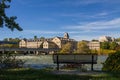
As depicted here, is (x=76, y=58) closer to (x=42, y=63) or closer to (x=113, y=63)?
(x=113, y=63)

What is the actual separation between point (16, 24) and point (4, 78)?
18.2 feet

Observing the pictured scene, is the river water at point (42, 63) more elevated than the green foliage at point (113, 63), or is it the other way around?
the green foliage at point (113, 63)

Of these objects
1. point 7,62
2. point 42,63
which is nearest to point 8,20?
point 7,62

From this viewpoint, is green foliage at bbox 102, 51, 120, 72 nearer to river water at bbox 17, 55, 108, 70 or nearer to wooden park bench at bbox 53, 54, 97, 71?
wooden park bench at bbox 53, 54, 97, 71

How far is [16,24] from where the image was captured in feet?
64.6

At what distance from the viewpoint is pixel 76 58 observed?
2145 cm

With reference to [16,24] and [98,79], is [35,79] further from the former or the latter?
[16,24]

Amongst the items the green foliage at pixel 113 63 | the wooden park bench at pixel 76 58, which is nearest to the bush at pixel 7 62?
the wooden park bench at pixel 76 58

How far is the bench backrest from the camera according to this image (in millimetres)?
21281

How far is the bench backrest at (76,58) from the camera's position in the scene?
69.8ft

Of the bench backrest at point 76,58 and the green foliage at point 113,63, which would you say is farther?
the bench backrest at point 76,58

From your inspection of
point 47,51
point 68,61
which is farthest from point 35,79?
point 47,51

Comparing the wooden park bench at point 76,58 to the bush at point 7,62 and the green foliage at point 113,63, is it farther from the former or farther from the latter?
the bush at point 7,62

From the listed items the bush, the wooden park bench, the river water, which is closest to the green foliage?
the wooden park bench
